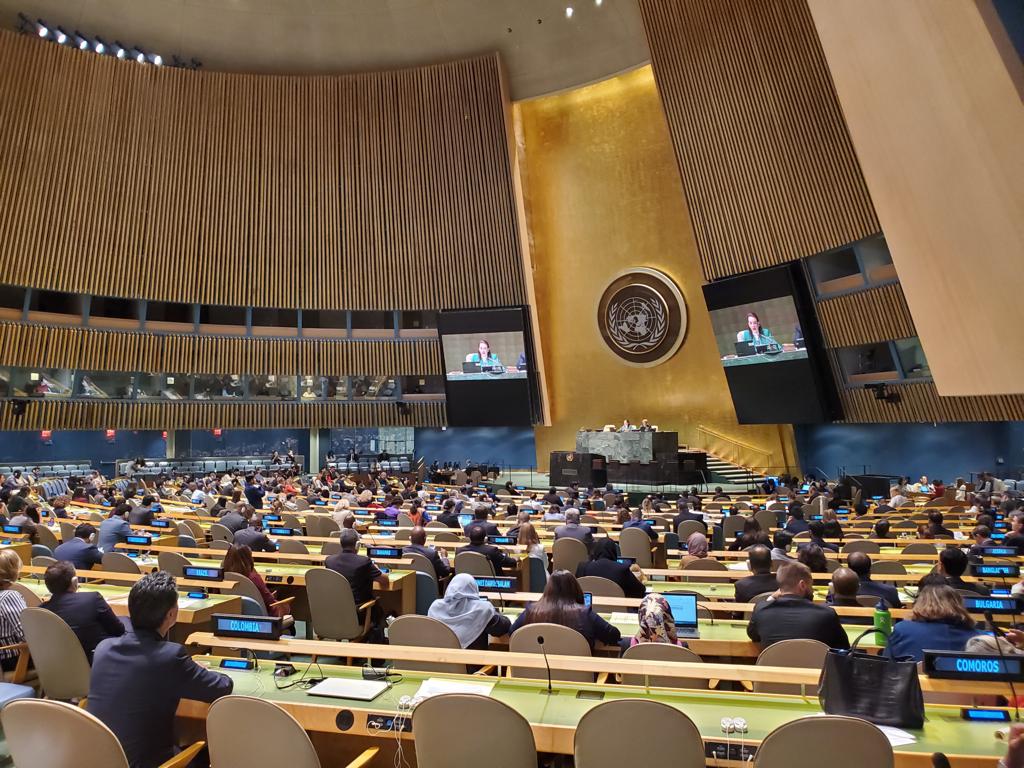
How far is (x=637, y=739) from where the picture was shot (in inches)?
91.2

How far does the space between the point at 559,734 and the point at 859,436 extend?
57.6 feet

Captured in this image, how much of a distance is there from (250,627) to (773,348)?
1545 centimetres

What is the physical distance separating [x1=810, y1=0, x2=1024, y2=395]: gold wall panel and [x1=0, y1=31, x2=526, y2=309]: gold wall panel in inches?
537

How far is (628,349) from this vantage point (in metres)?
22.4

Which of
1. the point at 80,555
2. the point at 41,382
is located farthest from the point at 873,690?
the point at 41,382

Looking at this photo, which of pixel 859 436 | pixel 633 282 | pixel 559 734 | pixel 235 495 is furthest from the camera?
pixel 633 282

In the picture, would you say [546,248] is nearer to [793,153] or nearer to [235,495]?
[793,153]

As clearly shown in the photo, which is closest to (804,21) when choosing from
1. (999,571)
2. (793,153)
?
(793,153)

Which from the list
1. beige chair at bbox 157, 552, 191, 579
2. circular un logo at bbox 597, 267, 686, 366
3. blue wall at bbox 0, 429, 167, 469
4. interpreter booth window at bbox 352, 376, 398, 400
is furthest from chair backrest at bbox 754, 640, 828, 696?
blue wall at bbox 0, 429, 167, 469

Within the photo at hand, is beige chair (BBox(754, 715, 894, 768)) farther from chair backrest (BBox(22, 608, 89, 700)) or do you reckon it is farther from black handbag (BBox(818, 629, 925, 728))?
chair backrest (BBox(22, 608, 89, 700))

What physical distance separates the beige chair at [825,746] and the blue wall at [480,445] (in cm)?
2160

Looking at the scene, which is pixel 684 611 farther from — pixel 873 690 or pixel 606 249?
pixel 606 249

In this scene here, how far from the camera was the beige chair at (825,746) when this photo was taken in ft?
7.07

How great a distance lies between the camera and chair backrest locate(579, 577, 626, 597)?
5273mm
